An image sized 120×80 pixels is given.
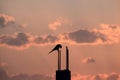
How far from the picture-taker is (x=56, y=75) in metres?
112

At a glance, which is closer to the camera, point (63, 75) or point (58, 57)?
point (63, 75)

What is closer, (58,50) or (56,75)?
(56,75)

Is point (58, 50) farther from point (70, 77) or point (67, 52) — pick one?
point (70, 77)

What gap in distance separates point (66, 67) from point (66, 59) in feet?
10.4

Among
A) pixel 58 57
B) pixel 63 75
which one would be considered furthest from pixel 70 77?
pixel 58 57

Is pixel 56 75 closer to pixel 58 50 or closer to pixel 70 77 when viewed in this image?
pixel 70 77

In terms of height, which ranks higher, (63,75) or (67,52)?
(67,52)

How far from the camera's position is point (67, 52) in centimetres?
11800

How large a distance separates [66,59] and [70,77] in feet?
24.8

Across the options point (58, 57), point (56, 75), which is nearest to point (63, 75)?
point (56, 75)

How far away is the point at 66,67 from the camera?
380ft

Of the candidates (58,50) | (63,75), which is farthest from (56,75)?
(58,50)

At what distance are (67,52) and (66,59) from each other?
6.31 ft

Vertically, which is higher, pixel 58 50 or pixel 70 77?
pixel 58 50
